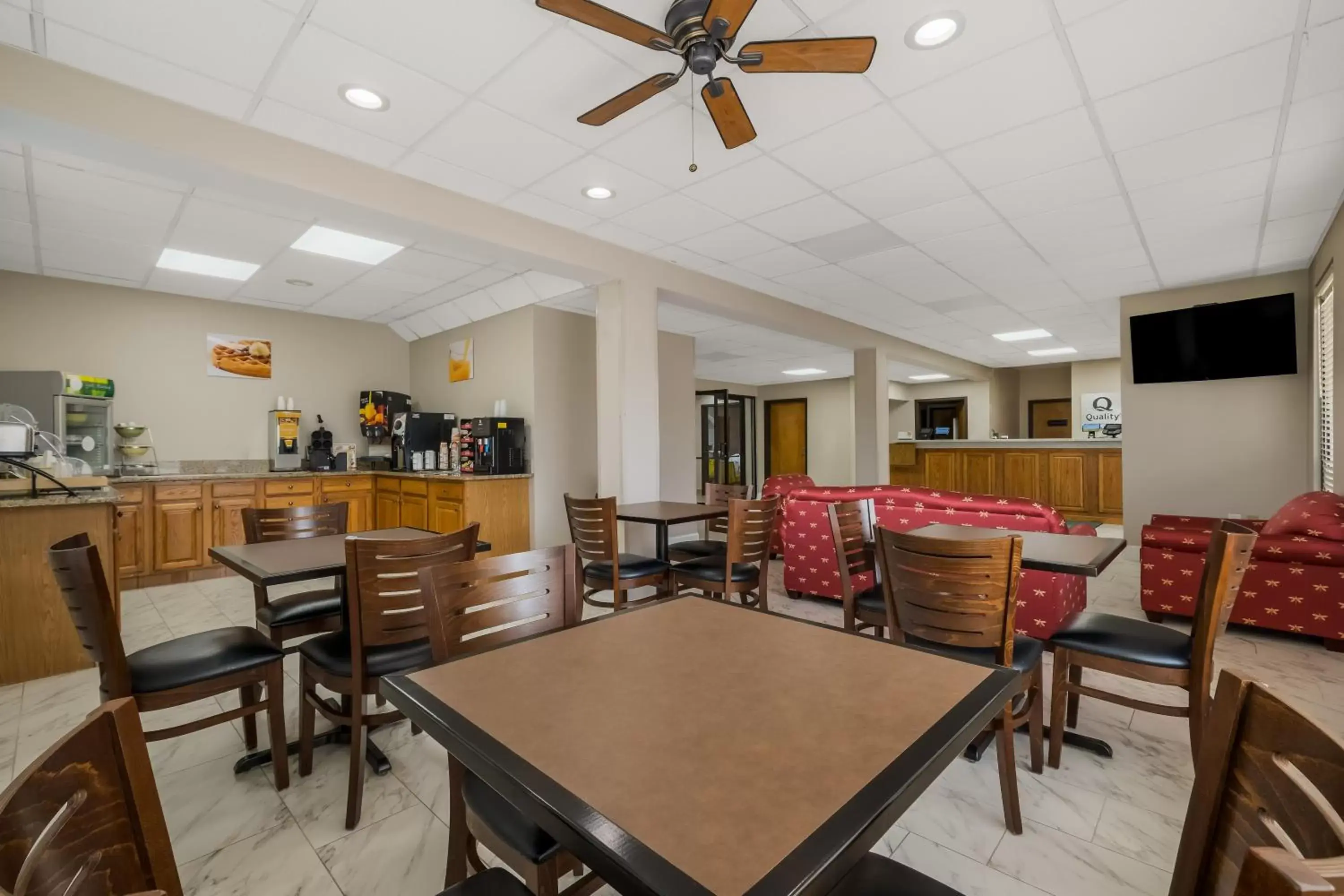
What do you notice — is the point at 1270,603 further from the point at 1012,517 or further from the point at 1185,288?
the point at 1185,288

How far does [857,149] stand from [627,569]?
2708 mm

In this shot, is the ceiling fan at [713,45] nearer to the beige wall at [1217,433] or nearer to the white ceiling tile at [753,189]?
the white ceiling tile at [753,189]

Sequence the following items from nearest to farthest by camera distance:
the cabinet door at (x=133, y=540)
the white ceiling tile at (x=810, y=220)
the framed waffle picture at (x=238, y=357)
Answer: the white ceiling tile at (x=810, y=220) < the cabinet door at (x=133, y=540) < the framed waffle picture at (x=238, y=357)

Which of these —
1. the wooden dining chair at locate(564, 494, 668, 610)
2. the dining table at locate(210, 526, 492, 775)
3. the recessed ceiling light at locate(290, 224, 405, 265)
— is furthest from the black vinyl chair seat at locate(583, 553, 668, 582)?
the recessed ceiling light at locate(290, 224, 405, 265)

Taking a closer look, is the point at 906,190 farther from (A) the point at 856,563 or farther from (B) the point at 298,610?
(B) the point at 298,610

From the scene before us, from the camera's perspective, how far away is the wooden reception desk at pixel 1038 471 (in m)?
9.48

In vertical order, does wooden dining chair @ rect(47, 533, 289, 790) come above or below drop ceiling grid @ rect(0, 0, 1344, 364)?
below

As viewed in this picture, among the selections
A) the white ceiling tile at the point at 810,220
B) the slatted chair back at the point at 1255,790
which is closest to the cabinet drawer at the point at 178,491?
the white ceiling tile at the point at 810,220

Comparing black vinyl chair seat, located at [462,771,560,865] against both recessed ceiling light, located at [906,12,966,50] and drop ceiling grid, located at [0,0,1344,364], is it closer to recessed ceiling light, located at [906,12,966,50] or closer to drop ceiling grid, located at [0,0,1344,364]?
drop ceiling grid, located at [0,0,1344,364]

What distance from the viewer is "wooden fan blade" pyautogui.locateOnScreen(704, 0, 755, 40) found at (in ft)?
6.33

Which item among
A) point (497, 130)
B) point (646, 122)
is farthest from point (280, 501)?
point (646, 122)

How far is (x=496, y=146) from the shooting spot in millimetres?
3227

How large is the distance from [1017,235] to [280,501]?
708 centimetres

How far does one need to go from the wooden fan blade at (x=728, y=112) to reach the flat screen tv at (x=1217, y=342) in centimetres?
599
